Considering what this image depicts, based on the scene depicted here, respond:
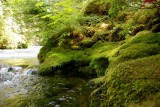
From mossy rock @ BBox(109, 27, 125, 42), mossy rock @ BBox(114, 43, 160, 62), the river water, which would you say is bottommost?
the river water

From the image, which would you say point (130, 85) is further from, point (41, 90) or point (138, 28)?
point (138, 28)

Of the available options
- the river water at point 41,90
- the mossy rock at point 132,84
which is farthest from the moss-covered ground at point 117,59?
the river water at point 41,90

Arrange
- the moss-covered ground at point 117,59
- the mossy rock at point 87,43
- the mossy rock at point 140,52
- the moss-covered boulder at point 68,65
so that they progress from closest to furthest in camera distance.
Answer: the moss-covered ground at point 117,59 → the mossy rock at point 140,52 → the moss-covered boulder at point 68,65 → the mossy rock at point 87,43

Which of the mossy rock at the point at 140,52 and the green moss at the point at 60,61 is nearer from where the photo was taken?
the mossy rock at the point at 140,52

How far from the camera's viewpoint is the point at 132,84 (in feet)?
9.73

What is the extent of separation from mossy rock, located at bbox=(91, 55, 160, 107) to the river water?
3.92ft

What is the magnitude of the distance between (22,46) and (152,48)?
2571 centimetres

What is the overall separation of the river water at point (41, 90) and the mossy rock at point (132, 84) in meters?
1.20

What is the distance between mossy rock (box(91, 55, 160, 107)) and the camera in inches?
107

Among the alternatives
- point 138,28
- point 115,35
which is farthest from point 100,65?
point 115,35

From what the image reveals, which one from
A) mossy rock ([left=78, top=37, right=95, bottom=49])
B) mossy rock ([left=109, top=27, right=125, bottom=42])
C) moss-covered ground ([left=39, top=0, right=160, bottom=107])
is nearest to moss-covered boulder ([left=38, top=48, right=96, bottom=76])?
moss-covered ground ([left=39, top=0, right=160, bottom=107])

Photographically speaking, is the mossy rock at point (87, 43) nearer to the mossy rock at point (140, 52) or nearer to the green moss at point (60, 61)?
the green moss at point (60, 61)

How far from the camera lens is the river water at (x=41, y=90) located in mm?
4641

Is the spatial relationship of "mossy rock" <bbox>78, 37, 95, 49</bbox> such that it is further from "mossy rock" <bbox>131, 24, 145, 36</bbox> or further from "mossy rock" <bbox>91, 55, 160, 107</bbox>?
"mossy rock" <bbox>91, 55, 160, 107</bbox>
